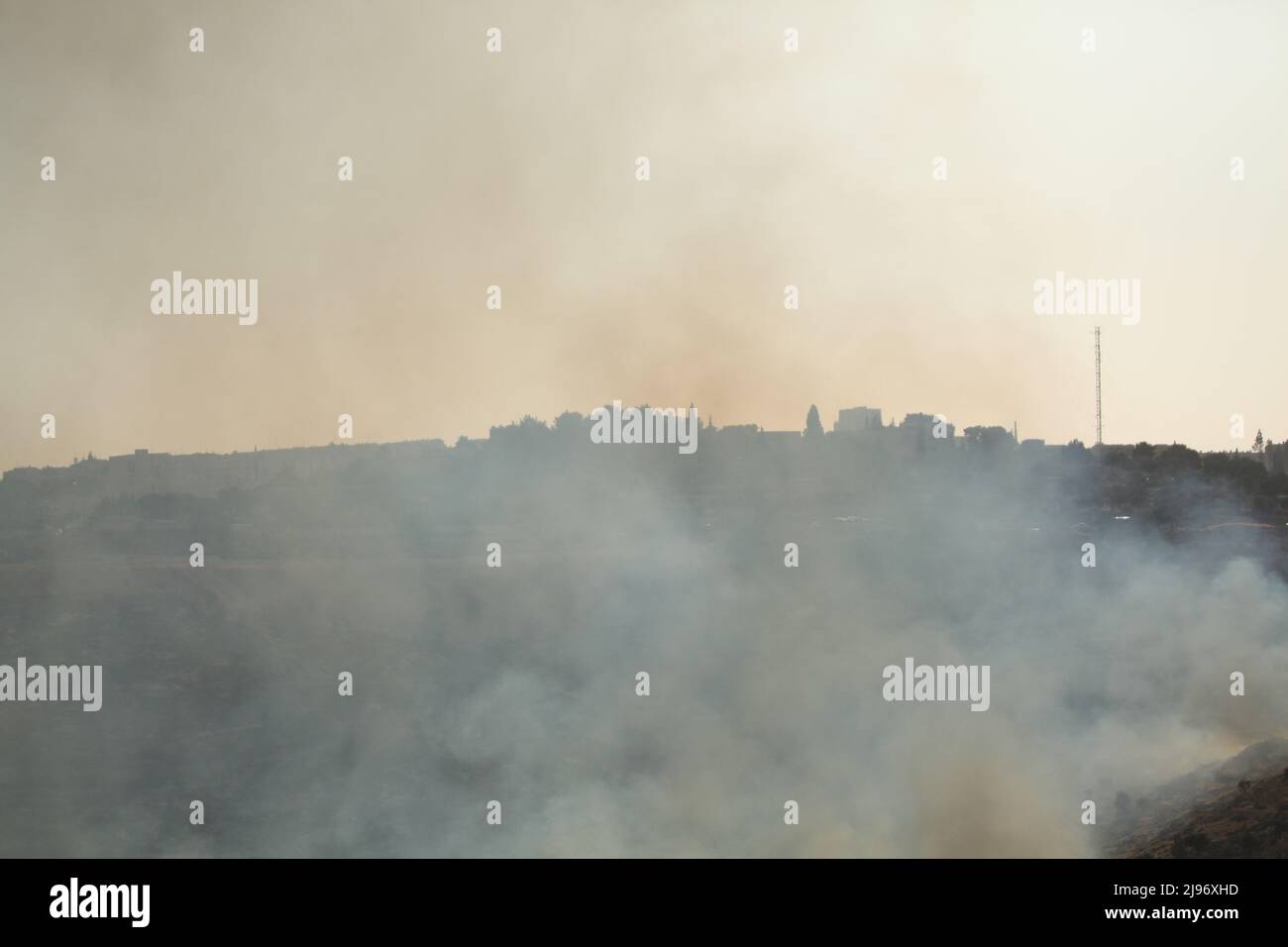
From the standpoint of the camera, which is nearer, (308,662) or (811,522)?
(308,662)

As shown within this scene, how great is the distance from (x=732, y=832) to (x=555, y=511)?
1826 inches

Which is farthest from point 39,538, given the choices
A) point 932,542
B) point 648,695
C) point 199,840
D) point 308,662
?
point 932,542

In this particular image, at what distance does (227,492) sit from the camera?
11575 cm

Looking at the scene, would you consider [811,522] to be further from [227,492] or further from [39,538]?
[39,538]
